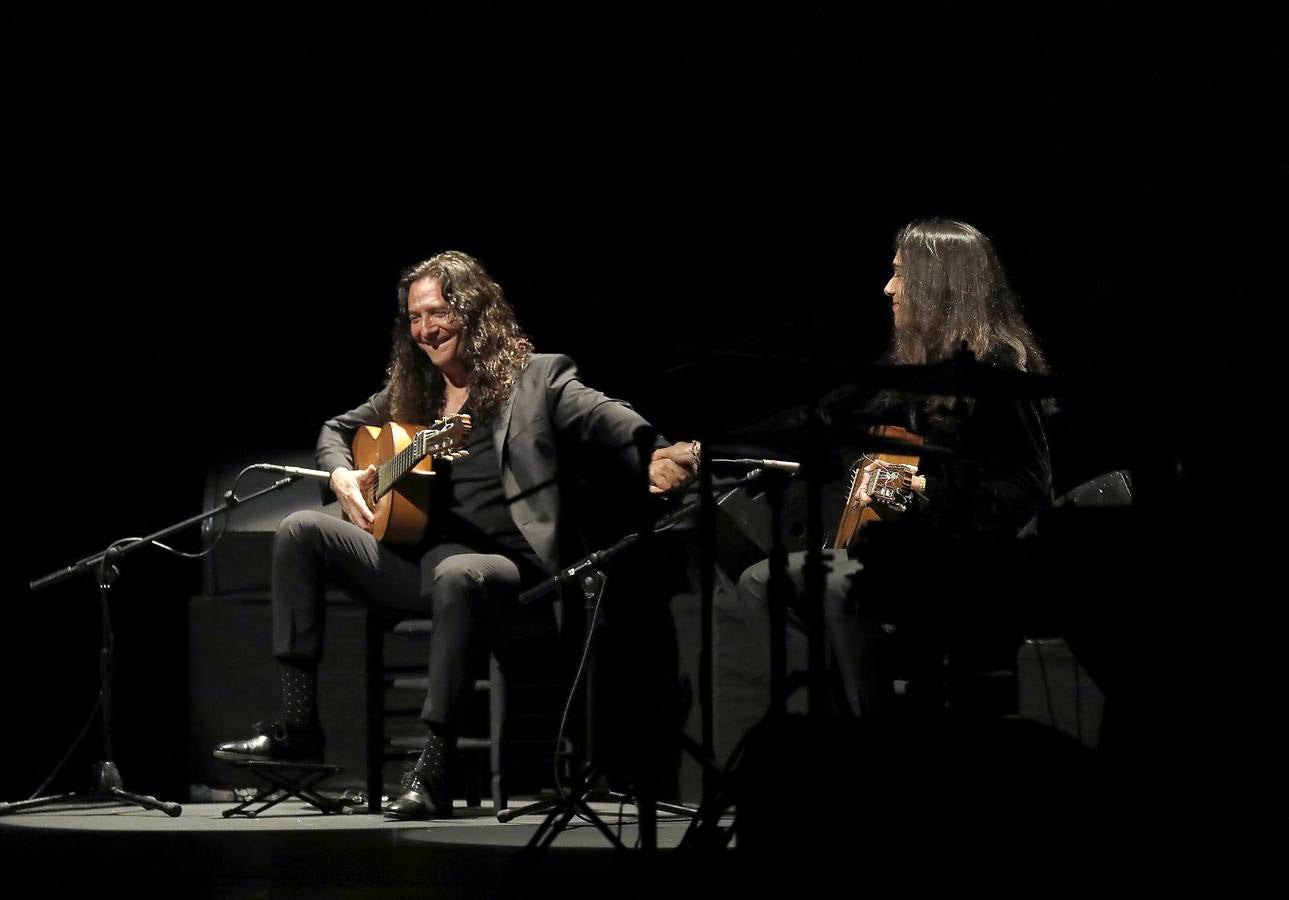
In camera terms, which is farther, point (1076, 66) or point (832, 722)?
point (1076, 66)

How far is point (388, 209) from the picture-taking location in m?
5.54

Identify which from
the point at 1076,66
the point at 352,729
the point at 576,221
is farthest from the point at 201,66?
the point at 1076,66

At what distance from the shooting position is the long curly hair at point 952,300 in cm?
407

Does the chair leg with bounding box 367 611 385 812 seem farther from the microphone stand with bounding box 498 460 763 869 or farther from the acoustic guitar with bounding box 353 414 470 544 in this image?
A: the microphone stand with bounding box 498 460 763 869

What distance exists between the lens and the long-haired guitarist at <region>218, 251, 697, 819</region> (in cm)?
429

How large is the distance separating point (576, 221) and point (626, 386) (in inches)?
22.2

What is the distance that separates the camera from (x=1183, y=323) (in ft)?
8.50

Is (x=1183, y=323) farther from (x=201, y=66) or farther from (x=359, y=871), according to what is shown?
(x=201, y=66)

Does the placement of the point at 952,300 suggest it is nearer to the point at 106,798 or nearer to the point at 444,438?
the point at 444,438

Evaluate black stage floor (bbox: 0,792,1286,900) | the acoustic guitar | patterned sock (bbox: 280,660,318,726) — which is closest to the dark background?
the acoustic guitar

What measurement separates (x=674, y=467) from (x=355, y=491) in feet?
3.73

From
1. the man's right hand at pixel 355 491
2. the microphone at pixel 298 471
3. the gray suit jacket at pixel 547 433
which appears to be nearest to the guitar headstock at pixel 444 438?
the gray suit jacket at pixel 547 433

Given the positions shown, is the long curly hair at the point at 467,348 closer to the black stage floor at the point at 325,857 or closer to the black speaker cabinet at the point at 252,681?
the black speaker cabinet at the point at 252,681

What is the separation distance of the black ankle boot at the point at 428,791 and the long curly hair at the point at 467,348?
988 millimetres
